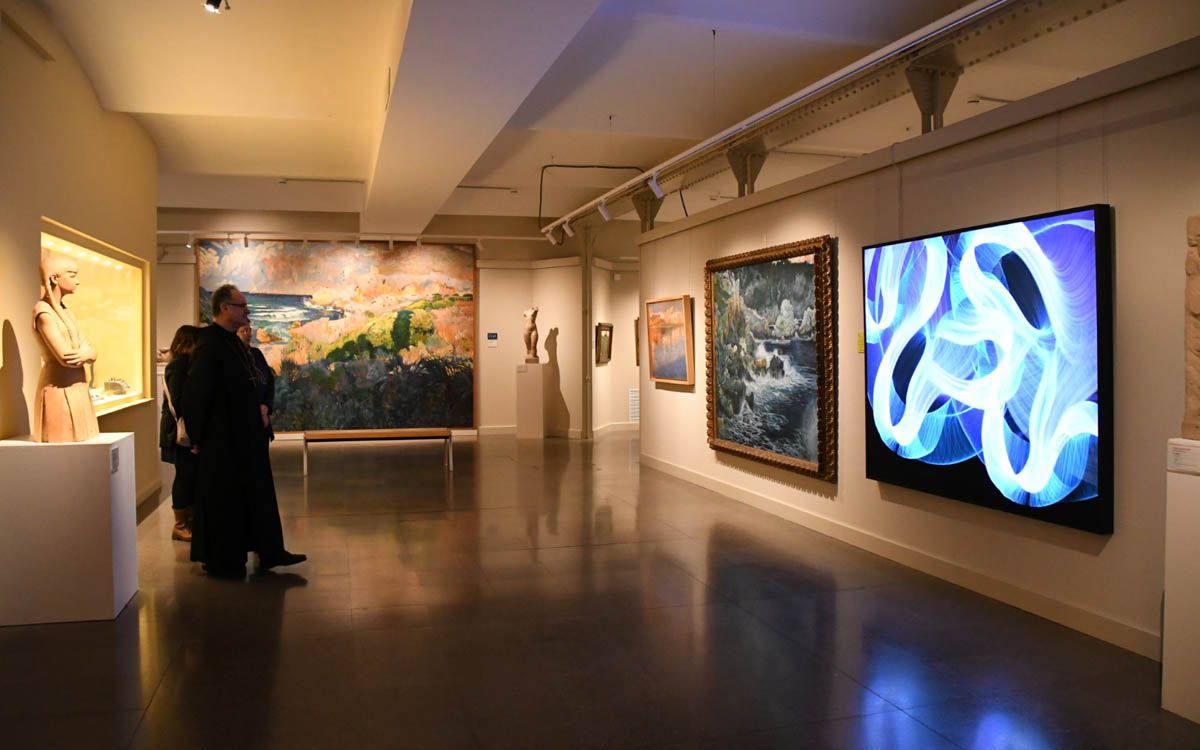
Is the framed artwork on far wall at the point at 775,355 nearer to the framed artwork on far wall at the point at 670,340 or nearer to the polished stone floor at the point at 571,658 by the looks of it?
the framed artwork on far wall at the point at 670,340

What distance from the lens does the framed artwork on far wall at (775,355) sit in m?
8.05

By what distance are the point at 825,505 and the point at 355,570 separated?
4.28 meters

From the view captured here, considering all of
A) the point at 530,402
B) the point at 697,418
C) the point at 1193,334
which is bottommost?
the point at 530,402

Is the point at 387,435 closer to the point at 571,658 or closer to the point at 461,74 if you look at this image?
the point at 461,74

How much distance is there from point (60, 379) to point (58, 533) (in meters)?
1.02

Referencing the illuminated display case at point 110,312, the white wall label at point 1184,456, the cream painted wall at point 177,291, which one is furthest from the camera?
the cream painted wall at point 177,291

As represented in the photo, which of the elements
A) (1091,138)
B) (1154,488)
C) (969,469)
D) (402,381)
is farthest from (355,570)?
(402,381)

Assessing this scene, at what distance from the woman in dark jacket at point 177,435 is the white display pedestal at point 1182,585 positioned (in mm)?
6995

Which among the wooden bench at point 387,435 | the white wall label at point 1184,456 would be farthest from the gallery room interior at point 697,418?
the wooden bench at point 387,435

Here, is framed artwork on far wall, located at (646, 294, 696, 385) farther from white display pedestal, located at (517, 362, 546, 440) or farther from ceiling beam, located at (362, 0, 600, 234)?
white display pedestal, located at (517, 362, 546, 440)

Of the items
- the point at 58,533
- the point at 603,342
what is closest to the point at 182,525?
the point at 58,533

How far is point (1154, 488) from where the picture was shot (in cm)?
483

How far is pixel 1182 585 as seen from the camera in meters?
4.06

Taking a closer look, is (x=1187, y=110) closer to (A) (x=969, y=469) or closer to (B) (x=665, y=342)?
(A) (x=969, y=469)
